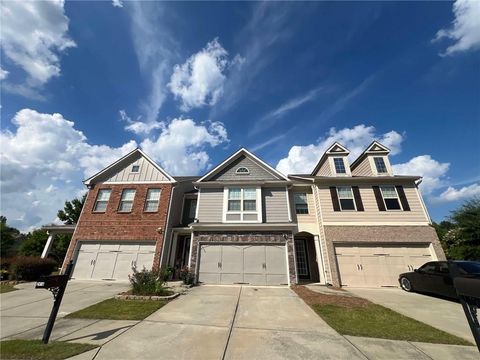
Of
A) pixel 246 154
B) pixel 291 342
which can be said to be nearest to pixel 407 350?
pixel 291 342

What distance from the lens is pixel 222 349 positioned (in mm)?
4266

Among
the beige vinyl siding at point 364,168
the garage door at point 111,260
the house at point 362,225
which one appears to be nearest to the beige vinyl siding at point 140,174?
the garage door at point 111,260

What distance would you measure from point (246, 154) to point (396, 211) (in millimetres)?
10801

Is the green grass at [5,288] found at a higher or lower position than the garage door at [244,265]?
lower

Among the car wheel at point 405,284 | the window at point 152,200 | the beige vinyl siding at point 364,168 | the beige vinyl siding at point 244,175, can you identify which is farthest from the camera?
the beige vinyl siding at point 364,168

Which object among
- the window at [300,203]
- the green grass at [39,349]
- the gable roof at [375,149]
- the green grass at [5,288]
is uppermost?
the gable roof at [375,149]

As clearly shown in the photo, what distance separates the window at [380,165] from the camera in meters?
15.1

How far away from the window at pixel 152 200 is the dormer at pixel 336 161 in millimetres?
12973

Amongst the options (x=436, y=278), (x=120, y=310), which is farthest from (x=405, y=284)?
(x=120, y=310)

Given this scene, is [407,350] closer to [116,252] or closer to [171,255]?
[171,255]

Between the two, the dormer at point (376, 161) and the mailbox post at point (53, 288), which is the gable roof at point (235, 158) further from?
the mailbox post at point (53, 288)

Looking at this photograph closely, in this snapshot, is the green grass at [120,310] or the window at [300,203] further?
the window at [300,203]

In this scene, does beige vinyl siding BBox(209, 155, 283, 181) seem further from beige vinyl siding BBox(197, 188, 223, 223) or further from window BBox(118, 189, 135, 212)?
window BBox(118, 189, 135, 212)

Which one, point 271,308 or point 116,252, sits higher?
point 116,252
